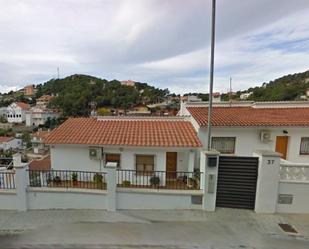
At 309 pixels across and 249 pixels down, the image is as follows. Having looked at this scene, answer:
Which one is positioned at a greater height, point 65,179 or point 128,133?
Result: point 128,133

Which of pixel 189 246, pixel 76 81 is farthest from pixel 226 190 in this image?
pixel 76 81

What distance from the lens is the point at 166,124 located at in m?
12.3

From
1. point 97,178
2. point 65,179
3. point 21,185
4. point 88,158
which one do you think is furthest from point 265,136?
point 21,185

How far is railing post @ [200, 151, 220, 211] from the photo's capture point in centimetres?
690

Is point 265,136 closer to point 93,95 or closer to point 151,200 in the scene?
point 151,200

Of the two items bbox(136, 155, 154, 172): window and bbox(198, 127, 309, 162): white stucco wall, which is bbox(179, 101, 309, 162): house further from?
bbox(136, 155, 154, 172): window

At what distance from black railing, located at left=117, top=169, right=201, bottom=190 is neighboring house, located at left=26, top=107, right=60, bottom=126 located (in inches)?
3454

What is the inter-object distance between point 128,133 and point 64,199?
4.49 m

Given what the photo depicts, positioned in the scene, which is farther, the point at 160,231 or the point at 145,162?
the point at 145,162

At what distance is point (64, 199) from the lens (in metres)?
7.15

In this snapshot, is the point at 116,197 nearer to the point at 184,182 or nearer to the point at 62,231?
the point at 62,231

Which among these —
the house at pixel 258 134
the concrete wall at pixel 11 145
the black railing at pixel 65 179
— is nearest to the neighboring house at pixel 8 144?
the concrete wall at pixel 11 145

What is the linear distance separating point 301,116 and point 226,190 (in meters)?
7.25

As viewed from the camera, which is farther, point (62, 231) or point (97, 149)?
point (97, 149)
